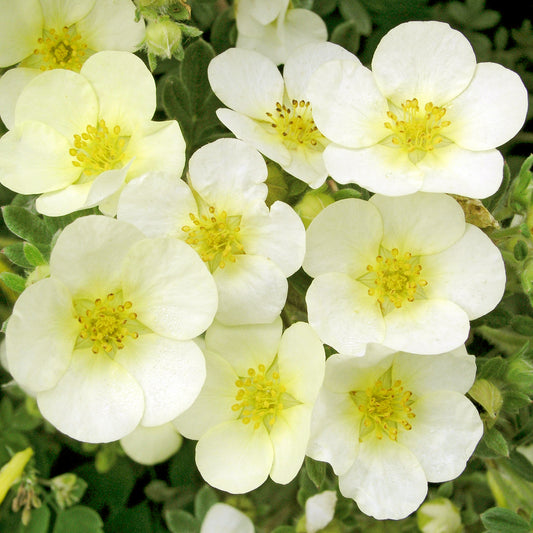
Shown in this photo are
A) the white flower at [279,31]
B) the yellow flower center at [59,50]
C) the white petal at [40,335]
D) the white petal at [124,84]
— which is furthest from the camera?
the white flower at [279,31]

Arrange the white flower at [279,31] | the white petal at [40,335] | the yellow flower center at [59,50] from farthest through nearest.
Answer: the white flower at [279,31] → the yellow flower center at [59,50] → the white petal at [40,335]

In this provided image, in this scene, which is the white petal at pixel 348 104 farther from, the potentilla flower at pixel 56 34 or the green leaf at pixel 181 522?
the green leaf at pixel 181 522

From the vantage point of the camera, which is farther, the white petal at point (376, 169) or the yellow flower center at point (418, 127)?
the yellow flower center at point (418, 127)

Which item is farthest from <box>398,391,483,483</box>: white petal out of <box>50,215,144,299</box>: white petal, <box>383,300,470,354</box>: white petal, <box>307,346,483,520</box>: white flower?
<box>50,215,144,299</box>: white petal

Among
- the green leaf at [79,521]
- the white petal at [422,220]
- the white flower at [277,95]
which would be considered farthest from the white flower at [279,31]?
the green leaf at [79,521]

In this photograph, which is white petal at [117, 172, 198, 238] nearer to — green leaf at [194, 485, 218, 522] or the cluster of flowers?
the cluster of flowers

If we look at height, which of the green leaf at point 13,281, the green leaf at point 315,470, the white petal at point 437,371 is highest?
the green leaf at point 13,281
